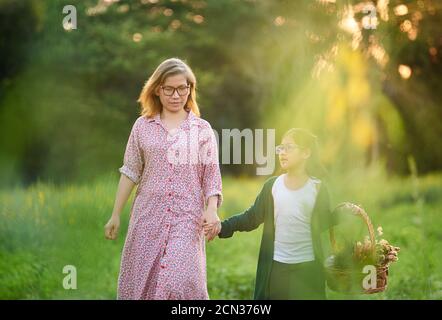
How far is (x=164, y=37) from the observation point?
204 inches

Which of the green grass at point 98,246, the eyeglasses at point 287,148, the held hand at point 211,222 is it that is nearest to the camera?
the held hand at point 211,222

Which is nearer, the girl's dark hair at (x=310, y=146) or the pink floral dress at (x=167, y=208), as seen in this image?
the pink floral dress at (x=167, y=208)

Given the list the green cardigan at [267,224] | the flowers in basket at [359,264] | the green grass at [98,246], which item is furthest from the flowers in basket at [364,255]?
the green grass at [98,246]

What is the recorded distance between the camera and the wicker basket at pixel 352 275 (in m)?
3.73

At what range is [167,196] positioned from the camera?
3.65 metres

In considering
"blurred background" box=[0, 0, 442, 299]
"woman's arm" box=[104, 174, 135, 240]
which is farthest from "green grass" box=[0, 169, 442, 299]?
"woman's arm" box=[104, 174, 135, 240]

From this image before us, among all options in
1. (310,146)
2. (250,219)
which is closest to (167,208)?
(250,219)

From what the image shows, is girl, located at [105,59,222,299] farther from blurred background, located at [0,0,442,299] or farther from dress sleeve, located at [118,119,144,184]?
blurred background, located at [0,0,442,299]

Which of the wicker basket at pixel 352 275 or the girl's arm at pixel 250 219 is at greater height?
the girl's arm at pixel 250 219

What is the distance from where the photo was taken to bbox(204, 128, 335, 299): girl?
3.67m

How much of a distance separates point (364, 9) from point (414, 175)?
4.11ft

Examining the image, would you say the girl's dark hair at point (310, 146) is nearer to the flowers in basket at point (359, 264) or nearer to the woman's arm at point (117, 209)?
the flowers in basket at point (359, 264)

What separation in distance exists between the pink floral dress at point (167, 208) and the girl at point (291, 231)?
0.14 meters

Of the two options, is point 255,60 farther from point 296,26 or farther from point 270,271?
point 270,271
